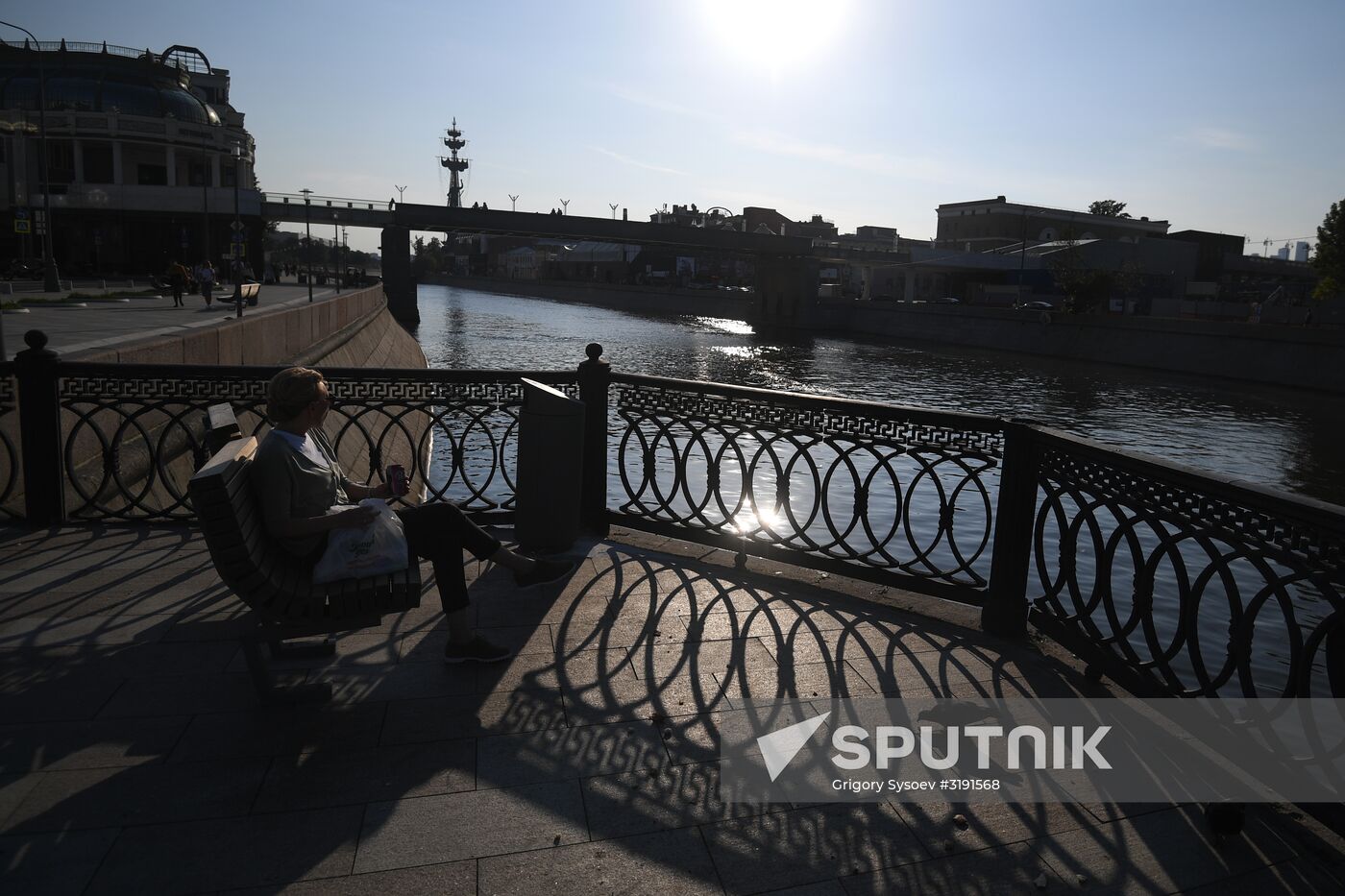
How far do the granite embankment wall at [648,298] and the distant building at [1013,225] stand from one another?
119ft

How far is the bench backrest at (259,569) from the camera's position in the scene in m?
3.02

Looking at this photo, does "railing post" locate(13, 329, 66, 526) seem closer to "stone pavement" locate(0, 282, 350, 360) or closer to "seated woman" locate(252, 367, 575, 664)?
"seated woman" locate(252, 367, 575, 664)

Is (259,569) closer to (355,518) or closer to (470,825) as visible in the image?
(355,518)

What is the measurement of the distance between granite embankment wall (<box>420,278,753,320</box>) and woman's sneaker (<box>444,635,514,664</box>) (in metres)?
74.3

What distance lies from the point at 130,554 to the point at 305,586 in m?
2.57

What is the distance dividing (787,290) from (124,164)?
1877 inches

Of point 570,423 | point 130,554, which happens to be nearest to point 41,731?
point 130,554

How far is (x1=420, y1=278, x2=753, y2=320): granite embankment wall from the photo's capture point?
8619cm

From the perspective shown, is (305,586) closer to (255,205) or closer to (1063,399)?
(1063,399)

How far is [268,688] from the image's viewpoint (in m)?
3.44

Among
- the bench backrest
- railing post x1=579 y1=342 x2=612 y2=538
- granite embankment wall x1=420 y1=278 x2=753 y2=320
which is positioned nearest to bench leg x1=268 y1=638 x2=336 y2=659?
the bench backrest

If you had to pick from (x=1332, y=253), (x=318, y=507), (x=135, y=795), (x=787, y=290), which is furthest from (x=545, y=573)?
(x=787, y=290)

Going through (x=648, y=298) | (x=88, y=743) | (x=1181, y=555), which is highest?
(x=648, y=298)

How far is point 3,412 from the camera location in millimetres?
5766
